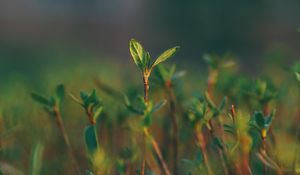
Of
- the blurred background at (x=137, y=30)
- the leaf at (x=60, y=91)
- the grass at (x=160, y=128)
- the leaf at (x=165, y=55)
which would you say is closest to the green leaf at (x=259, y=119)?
the grass at (x=160, y=128)

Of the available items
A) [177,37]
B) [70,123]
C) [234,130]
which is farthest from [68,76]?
[177,37]

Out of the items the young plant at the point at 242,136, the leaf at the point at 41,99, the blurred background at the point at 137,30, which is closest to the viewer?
the young plant at the point at 242,136

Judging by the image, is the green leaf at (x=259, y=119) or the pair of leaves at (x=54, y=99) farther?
the pair of leaves at (x=54, y=99)

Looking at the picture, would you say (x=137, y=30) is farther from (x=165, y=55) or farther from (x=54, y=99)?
(x=165, y=55)

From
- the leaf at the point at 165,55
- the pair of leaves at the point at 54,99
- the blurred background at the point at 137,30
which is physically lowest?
the leaf at the point at 165,55

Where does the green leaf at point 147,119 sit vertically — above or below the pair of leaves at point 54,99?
below

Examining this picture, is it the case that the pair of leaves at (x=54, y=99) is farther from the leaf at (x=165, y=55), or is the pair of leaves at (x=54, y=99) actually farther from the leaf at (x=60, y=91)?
the leaf at (x=165, y=55)

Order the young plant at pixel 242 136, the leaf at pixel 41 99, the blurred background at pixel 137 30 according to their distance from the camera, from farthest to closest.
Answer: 1. the blurred background at pixel 137 30
2. the leaf at pixel 41 99
3. the young plant at pixel 242 136

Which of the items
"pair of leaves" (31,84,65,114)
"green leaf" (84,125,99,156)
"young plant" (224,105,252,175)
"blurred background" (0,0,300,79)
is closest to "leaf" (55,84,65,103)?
"pair of leaves" (31,84,65,114)
